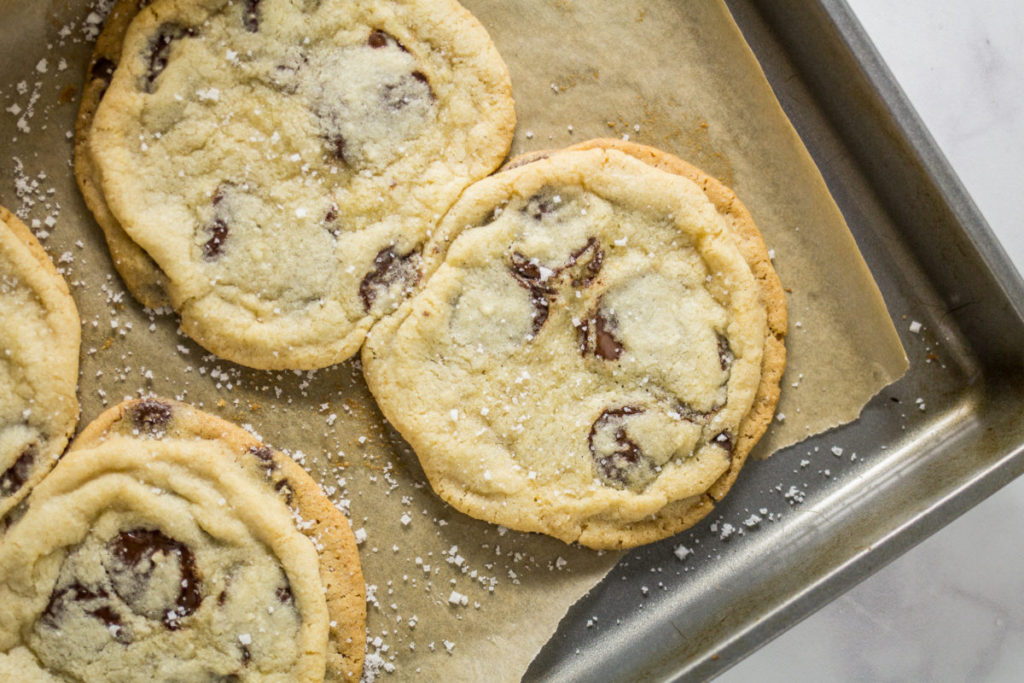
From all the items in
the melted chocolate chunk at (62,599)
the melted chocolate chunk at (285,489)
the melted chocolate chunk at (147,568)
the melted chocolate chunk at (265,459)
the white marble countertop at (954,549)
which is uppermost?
the white marble countertop at (954,549)

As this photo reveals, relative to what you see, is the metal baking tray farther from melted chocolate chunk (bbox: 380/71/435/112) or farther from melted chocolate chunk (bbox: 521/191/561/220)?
melted chocolate chunk (bbox: 380/71/435/112)

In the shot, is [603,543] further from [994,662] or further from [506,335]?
[994,662]

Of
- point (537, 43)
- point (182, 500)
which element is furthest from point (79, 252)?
point (537, 43)

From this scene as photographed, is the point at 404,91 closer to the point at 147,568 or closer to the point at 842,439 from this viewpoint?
the point at 147,568

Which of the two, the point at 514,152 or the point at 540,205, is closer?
the point at 540,205

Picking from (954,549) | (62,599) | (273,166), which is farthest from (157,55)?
(954,549)

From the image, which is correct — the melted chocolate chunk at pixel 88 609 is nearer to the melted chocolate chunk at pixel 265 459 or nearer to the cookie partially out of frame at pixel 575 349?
the melted chocolate chunk at pixel 265 459

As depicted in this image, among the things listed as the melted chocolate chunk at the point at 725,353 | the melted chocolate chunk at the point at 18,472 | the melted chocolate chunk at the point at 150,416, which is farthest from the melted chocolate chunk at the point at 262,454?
the melted chocolate chunk at the point at 725,353
